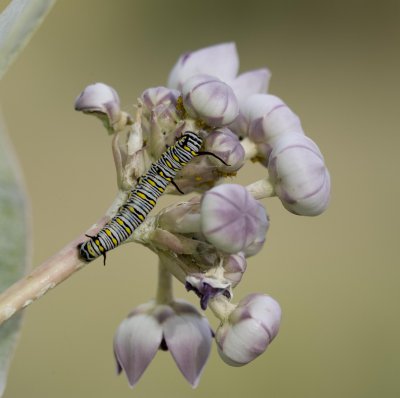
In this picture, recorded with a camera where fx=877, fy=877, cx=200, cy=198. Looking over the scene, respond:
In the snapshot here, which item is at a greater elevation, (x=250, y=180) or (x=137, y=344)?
(x=250, y=180)

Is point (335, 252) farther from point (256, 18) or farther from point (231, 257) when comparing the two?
point (231, 257)

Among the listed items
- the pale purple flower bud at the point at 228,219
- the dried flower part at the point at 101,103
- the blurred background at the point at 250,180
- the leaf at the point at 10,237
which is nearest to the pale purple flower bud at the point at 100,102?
the dried flower part at the point at 101,103

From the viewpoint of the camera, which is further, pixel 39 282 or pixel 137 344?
pixel 137 344

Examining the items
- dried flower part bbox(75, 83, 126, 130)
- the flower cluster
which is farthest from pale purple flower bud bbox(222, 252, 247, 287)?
dried flower part bbox(75, 83, 126, 130)

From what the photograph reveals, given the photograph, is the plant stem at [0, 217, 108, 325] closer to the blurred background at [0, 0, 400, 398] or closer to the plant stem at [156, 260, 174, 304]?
the plant stem at [156, 260, 174, 304]

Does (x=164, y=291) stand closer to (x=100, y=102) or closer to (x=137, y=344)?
(x=137, y=344)

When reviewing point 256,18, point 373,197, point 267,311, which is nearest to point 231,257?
point 267,311

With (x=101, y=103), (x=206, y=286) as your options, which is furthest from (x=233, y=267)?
(x=101, y=103)
